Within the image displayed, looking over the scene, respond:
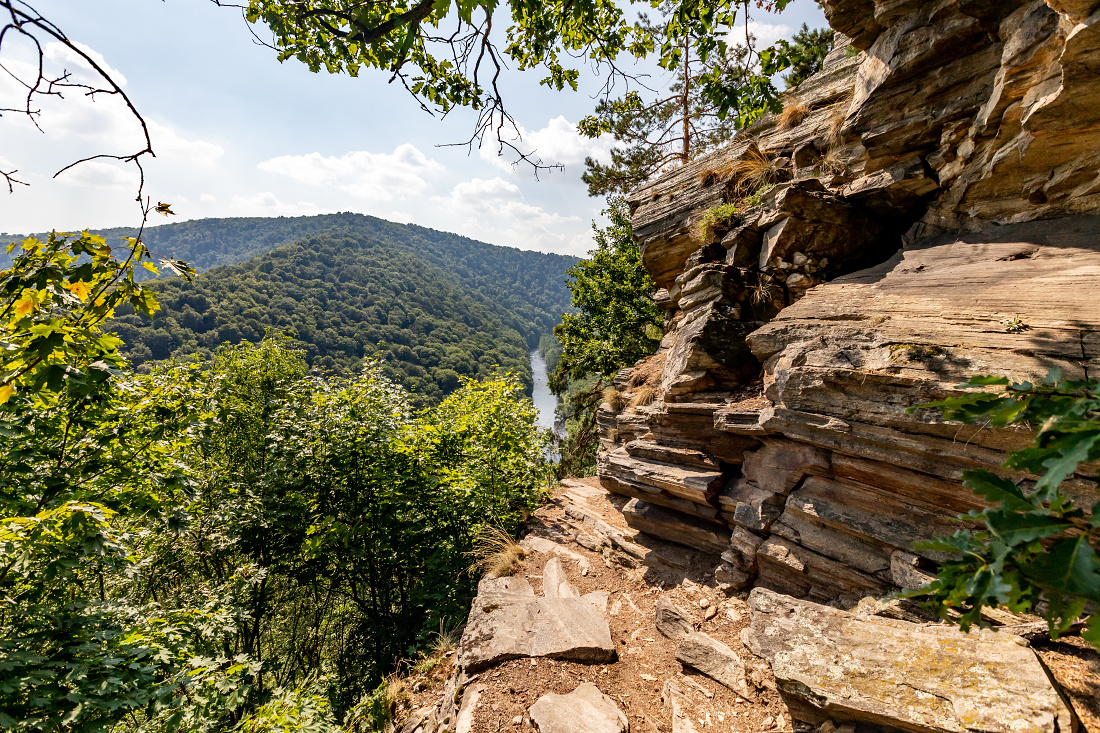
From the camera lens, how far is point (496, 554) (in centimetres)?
750

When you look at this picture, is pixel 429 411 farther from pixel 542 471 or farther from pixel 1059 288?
pixel 1059 288

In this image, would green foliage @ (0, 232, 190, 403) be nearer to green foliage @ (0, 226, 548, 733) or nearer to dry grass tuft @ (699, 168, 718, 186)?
green foliage @ (0, 226, 548, 733)

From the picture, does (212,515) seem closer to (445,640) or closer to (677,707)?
(445,640)

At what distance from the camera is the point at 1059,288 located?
4.62 meters

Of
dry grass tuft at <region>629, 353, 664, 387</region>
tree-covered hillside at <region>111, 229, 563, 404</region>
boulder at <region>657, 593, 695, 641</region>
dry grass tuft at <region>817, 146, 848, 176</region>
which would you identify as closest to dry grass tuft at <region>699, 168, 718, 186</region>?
dry grass tuft at <region>817, 146, 848, 176</region>

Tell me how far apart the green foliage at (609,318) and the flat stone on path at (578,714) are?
12.9m

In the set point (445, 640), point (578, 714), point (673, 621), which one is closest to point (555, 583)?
point (445, 640)

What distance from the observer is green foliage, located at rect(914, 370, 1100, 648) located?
127 centimetres

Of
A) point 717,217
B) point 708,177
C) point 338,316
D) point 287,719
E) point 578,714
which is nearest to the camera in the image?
point 578,714

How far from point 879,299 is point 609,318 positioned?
12.3 m

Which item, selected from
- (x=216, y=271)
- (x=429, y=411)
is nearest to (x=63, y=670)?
(x=429, y=411)

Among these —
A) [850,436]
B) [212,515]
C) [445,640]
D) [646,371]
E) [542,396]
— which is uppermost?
[646,371]

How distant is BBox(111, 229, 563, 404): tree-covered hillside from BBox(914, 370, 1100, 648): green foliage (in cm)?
4532

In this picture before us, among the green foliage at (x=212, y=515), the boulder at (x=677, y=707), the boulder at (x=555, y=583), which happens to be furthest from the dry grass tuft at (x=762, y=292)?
the boulder at (x=677, y=707)
